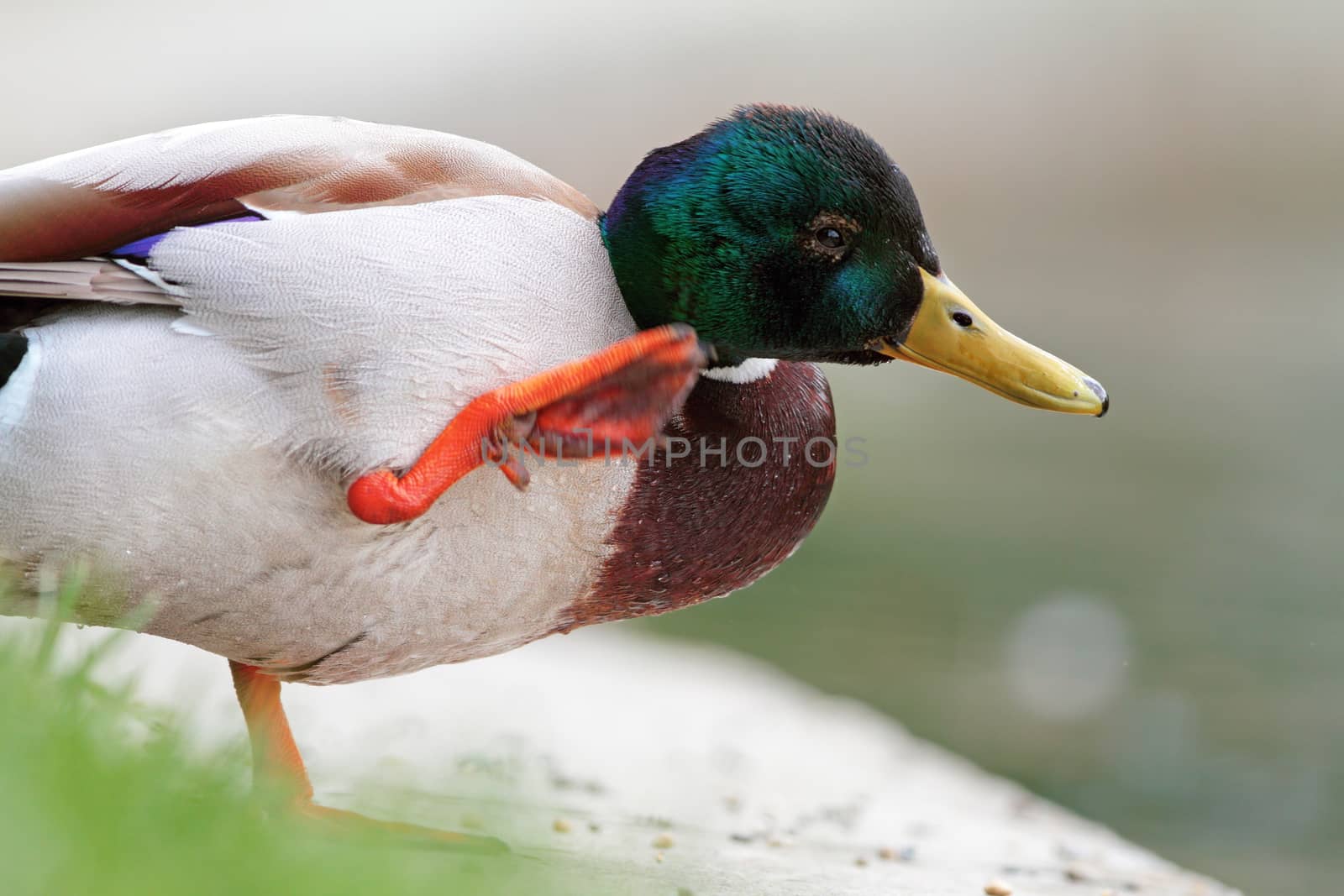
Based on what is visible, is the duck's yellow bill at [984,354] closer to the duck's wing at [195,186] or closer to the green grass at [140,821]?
the duck's wing at [195,186]

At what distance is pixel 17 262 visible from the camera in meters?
1.85

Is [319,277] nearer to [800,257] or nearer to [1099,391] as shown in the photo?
[800,257]

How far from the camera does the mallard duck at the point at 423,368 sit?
1.84m

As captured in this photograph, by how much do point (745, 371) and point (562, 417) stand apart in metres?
0.53

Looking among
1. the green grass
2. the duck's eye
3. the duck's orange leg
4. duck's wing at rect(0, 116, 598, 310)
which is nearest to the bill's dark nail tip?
the duck's eye

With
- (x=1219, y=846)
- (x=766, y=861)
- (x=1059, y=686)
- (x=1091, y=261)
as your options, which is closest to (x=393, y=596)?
(x=766, y=861)

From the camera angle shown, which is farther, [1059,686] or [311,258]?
[1059,686]

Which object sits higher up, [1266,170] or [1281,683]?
[1266,170]

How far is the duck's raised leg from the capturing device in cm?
146

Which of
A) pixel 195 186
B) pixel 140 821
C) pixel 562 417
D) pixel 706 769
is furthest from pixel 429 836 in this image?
pixel 706 769

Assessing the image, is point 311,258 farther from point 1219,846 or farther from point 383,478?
point 1219,846

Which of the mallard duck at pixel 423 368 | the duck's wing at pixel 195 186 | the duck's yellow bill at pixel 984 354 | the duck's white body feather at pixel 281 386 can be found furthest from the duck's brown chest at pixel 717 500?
the duck's wing at pixel 195 186

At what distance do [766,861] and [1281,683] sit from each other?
2.91m

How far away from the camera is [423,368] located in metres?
1.86
